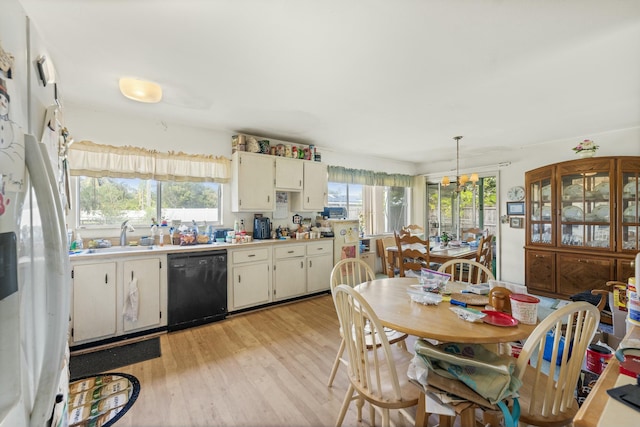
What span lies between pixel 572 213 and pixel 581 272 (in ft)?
2.67

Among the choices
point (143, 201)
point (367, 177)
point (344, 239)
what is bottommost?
point (344, 239)

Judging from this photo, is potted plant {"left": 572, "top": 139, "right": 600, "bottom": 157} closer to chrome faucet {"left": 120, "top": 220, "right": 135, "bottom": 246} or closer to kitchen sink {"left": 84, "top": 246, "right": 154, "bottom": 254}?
kitchen sink {"left": 84, "top": 246, "right": 154, "bottom": 254}

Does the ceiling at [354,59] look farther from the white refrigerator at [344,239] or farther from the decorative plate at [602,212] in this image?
the white refrigerator at [344,239]

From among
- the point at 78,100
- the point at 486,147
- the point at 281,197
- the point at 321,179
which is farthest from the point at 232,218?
the point at 486,147

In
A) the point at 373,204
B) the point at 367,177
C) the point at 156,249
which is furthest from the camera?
the point at 373,204

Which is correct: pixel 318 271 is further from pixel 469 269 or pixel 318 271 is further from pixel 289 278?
pixel 469 269

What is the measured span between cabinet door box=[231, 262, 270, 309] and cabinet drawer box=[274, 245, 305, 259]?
221 millimetres

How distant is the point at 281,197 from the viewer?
4121 millimetres

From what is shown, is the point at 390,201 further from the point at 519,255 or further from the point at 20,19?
the point at 20,19

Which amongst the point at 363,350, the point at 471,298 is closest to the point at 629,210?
the point at 471,298

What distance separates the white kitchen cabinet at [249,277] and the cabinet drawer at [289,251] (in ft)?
0.44

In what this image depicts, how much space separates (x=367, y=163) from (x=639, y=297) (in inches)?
173

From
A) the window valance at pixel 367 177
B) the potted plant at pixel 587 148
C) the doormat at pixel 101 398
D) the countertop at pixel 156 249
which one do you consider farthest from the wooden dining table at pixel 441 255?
the doormat at pixel 101 398

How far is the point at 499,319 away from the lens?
1.32 m
